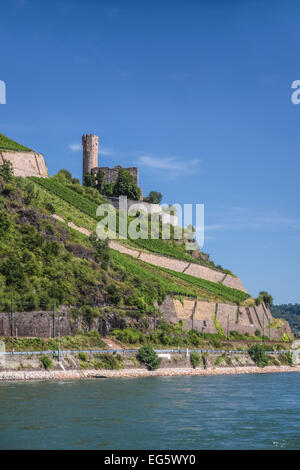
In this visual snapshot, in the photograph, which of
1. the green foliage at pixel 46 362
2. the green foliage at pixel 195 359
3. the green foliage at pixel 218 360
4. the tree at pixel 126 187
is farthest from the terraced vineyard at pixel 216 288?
the green foliage at pixel 46 362

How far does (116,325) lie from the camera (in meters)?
66.3

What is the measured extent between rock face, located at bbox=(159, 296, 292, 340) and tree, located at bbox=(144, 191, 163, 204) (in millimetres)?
33687

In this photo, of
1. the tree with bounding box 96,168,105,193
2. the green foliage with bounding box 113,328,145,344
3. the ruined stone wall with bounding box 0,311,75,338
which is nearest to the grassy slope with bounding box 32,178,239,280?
the tree with bounding box 96,168,105,193

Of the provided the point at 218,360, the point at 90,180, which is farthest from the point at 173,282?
the point at 90,180

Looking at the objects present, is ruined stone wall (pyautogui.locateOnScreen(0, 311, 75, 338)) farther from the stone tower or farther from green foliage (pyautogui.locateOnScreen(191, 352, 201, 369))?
the stone tower

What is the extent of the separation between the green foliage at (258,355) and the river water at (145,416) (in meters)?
25.0

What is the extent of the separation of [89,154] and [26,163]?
64.6 feet

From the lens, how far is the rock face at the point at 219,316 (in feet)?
263

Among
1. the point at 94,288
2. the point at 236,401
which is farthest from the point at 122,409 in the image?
the point at 94,288

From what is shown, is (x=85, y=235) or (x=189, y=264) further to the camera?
(x=189, y=264)
